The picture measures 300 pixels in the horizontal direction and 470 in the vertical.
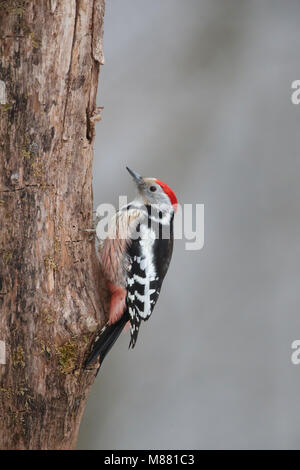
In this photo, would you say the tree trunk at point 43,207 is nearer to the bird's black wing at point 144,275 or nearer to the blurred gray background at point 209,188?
the bird's black wing at point 144,275

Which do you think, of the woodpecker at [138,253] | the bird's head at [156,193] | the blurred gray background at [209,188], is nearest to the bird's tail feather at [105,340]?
the woodpecker at [138,253]

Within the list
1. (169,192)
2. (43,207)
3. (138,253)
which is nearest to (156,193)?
(169,192)

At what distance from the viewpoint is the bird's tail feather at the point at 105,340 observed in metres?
2.03

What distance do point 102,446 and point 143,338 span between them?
876mm

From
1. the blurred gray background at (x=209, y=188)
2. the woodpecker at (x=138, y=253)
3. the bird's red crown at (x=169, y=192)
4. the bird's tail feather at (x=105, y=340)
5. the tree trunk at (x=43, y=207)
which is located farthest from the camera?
the blurred gray background at (x=209, y=188)

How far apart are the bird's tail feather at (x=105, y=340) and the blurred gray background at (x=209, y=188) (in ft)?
4.77

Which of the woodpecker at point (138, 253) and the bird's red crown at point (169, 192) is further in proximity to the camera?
the bird's red crown at point (169, 192)

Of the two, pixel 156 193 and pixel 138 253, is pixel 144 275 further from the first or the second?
pixel 156 193

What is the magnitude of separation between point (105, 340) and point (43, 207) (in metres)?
0.63

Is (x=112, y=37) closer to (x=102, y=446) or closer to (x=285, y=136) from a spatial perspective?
(x=285, y=136)

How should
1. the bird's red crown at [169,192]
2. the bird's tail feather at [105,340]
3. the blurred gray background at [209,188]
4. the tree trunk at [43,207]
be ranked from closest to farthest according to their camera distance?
1. the tree trunk at [43,207]
2. the bird's tail feather at [105,340]
3. the bird's red crown at [169,192]
4. the blurred gray background at [209,188]

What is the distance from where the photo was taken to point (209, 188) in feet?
12.2

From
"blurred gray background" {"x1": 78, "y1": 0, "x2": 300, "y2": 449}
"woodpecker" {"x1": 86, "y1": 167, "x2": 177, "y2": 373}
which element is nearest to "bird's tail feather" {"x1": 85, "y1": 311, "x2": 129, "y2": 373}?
"woodpecker" {"x1": 86, "y1": 167, "x2": 177, "y2": 373}

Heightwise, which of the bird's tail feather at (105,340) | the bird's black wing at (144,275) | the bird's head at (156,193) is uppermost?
the bird's head at (156,193)
